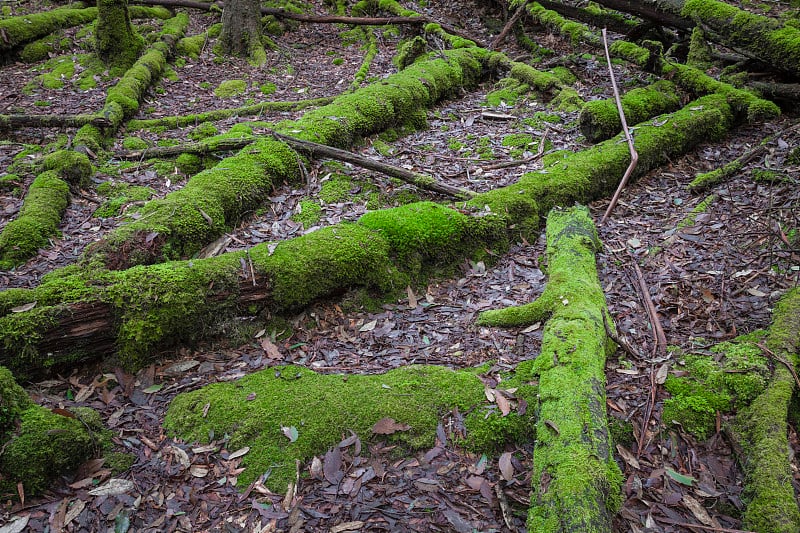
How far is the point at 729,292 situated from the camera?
460 centimetres

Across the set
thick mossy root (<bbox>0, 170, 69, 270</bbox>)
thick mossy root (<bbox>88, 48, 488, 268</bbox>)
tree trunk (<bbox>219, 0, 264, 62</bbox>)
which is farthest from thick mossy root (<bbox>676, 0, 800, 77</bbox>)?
thick mossy root (<bbox>0, 170, 69, 270</bbox>)

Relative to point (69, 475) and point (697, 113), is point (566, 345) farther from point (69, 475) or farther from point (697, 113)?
point (697, 113)

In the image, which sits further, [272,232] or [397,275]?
[272,232]

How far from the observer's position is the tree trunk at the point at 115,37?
9.70 meters

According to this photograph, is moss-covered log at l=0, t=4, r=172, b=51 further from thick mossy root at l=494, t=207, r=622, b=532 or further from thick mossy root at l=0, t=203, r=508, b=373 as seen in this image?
thick mossy root at l=494, t=207, r=622, b=532

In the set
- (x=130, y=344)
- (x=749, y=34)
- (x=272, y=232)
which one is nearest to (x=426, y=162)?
(x=272, y=232)

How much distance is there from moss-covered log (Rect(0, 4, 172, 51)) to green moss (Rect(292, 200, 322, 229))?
956 centimetres

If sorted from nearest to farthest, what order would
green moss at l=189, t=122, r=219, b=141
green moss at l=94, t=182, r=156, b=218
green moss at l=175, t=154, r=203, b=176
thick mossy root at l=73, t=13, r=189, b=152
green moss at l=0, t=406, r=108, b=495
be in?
green moss at l=0, t=406, r=108, b=495, green moss at l=94, t=182, r=156, b=218, green moss at l=175, t=154, r=203, b=176, thick mossy root at l=73, t=13, r=189, b=152, green moss at l=189, t=122, r=219, b=141

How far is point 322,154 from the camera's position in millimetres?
6965

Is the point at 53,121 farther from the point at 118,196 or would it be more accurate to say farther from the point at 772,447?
the point at 772,447

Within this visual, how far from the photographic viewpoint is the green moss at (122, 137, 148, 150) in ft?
24.6

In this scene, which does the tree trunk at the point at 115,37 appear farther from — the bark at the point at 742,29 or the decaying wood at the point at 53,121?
the bark at the point at 742,29

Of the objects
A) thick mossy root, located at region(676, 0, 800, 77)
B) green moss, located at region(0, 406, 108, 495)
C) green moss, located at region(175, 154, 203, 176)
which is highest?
thick mossy root, located at region(676, 0, 800, 77)

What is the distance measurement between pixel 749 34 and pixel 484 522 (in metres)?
9.31
